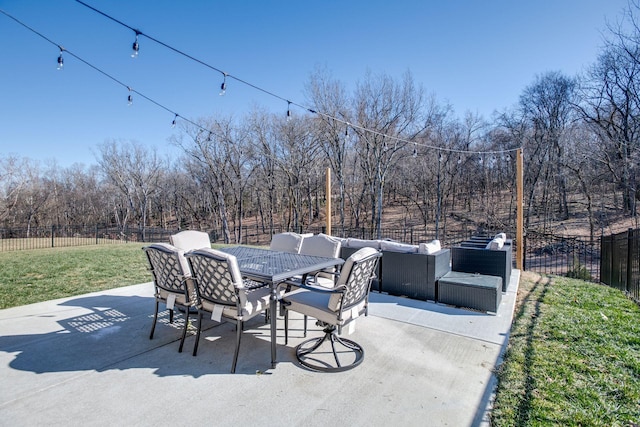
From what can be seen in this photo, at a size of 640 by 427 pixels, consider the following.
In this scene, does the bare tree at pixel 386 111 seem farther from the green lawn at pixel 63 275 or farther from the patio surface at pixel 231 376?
the patio surface at pixel 231 376

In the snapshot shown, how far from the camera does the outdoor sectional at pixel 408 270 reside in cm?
430

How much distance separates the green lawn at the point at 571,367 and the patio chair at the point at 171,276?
239cm

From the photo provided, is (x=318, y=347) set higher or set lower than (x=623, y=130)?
lower

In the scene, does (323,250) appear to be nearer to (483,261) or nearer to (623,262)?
(483,261)

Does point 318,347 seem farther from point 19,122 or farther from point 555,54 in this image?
point 19,122

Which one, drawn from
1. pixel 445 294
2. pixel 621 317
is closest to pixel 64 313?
pixel 445 294

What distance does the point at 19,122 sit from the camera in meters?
14.8

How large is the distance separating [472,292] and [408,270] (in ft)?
2.74

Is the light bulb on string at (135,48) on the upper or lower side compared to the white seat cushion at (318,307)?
upper

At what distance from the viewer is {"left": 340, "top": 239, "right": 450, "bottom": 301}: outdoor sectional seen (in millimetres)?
4301

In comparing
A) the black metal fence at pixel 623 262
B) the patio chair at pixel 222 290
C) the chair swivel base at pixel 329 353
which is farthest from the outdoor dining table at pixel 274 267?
the black metal fence at pixel 623 262

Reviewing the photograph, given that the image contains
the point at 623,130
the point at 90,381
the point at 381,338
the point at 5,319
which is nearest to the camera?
the point at 90,381

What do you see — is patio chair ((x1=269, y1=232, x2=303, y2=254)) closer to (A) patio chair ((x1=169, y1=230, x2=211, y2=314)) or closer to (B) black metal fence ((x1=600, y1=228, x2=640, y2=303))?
(A) patio chair ((x1=169, y1=230, x2=211, y2=314))

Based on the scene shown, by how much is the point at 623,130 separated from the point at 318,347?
60.7ft
